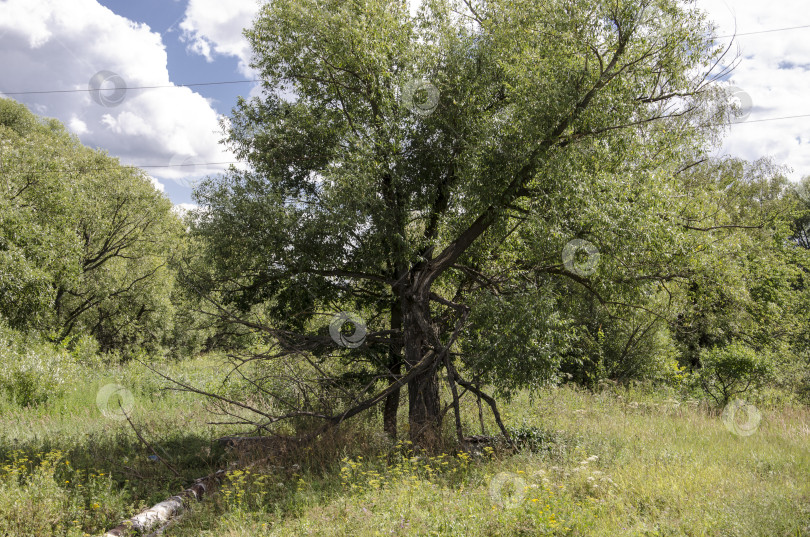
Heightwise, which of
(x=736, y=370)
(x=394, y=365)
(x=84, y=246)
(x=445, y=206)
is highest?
(x=84, y=246)

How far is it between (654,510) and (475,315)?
413 cm

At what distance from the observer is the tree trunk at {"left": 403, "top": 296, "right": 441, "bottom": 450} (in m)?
9.89

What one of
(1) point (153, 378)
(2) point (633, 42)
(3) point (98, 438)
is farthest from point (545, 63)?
(1) point (153, 378)

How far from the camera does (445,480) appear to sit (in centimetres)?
770

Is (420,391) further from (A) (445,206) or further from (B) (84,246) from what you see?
(B) (84,246)

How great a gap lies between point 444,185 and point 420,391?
179 inches

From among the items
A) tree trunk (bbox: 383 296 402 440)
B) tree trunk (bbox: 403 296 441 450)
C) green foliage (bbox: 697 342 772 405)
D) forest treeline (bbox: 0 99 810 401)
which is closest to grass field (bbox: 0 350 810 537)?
tree trunk (bbox: 383 296 402 440)

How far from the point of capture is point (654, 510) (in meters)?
6.38

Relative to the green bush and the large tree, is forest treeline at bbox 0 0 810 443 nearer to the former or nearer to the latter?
the large tree

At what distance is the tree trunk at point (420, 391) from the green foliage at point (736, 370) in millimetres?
10752

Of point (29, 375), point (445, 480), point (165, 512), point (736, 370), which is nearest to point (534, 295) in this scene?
point (445, 480)

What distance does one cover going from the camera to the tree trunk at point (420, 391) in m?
9.89

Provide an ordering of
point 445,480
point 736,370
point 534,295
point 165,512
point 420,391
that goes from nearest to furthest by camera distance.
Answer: point 165,512, point 445,480, point 534,295, point 420,391, point 736,370

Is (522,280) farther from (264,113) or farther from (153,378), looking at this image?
(153,378)
